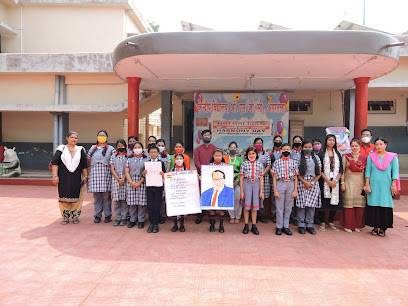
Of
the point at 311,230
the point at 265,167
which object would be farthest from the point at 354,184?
the point at 265,167

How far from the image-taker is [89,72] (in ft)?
36.9

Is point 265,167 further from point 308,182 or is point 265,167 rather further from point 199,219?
point 199,219

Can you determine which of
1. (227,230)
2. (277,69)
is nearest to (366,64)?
(277,69)

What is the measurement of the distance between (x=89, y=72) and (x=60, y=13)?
16.9 ft

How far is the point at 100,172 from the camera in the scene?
6.11 meters

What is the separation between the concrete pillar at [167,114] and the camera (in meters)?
10.1

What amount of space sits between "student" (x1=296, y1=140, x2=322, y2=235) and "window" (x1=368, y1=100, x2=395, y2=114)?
7.38 meters

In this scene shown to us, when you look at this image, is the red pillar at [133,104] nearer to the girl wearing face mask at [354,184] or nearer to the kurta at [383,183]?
the girl wearing face mask at [354,184]

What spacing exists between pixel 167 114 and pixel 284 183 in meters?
5.48

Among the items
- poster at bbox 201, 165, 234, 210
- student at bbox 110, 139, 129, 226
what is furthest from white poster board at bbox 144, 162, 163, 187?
poster at bbox 201, 165, 234, 210

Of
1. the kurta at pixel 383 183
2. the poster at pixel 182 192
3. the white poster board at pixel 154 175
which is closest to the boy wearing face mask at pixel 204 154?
the poster at pixel 182 192

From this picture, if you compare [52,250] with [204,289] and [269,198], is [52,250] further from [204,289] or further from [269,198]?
[269,198]

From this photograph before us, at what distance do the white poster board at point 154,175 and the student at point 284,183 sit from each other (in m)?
1.79

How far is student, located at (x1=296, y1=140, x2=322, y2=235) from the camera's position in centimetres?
561
